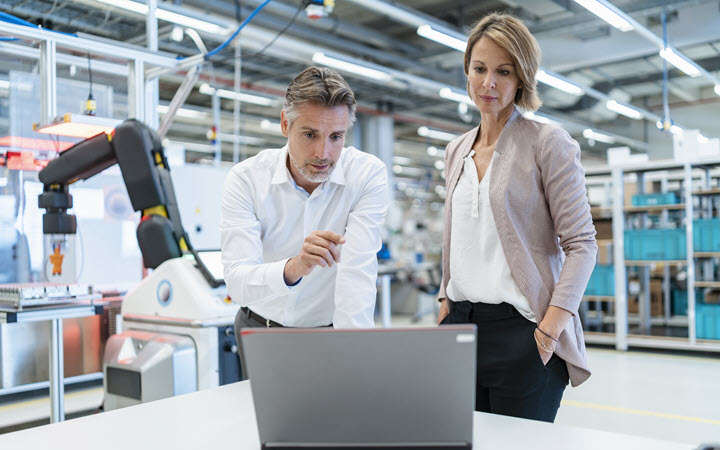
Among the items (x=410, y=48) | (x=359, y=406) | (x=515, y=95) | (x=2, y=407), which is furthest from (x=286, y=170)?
(x=410, y=48)

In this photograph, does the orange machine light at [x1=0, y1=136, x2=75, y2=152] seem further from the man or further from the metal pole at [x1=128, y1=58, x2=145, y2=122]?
the man

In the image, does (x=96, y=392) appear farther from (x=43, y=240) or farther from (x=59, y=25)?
(x=59, y=25)

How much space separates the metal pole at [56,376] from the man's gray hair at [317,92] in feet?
6.52

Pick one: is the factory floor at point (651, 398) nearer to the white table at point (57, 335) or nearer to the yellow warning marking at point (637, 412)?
the yellow warning marking at point (637, 412)

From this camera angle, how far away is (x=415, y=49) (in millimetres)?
8617

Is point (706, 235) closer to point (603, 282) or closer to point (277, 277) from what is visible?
point (603, 282)

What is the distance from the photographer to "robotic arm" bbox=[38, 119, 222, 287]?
8.68ft

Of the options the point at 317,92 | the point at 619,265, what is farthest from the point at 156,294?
the point at 619,265

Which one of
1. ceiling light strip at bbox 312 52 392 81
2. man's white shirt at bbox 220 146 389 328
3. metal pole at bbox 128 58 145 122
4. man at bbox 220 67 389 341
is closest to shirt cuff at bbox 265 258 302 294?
man at bbox 220 67 389 341

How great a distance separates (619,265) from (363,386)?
18.9ft

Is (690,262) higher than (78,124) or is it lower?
lower

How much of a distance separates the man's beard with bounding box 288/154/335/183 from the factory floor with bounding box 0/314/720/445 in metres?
2.49

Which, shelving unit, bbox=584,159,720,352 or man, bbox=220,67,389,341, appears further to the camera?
shelving unit, bbox=584,159,720,352

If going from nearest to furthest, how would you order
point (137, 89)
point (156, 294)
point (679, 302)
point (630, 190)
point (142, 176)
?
point (156, 294)
point (142, 176)
point (137, 89)
point (679, 302)
point (630, 190)
